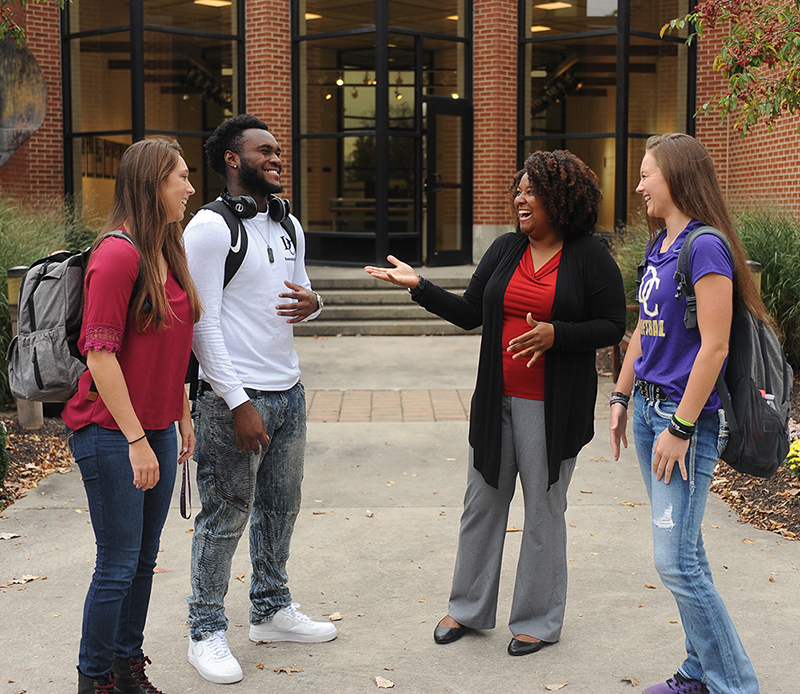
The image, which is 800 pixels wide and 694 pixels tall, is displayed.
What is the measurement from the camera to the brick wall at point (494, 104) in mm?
15859

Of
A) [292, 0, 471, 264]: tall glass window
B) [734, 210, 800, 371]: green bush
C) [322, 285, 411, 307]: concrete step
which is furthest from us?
[292, 0, 471, 264]: tall glass window

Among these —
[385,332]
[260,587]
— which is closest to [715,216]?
[260,587]

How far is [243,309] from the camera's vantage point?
3.59 meters

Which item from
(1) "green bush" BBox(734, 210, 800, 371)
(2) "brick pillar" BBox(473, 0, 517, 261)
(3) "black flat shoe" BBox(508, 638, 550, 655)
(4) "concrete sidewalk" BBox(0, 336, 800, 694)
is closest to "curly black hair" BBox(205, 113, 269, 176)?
(4) "concrete sidewalk" BBox(0, 336, 800, 694)

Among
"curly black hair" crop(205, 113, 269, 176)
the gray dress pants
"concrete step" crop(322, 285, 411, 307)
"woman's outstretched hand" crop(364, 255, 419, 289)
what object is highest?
"curly black hair" crop(205, 113, 269, 176)

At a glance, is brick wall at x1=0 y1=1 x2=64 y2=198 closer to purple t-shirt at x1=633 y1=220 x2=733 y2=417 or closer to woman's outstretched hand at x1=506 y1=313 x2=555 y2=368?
woman's outstretched hand at x1=506 y1=313 x2=555 y2=368

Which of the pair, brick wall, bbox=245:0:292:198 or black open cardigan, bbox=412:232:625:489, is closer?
black open cardigan, bbox=412:232:625:489

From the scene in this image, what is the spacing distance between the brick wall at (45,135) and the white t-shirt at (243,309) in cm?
1270

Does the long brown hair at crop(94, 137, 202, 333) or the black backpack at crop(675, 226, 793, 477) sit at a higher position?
the long brown hair at crop(94, 137, 202, 333)

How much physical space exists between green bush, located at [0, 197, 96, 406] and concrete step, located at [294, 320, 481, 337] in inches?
118

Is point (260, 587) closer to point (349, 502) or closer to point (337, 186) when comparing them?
point (349, 502)

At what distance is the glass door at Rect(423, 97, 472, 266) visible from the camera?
51.4 ft

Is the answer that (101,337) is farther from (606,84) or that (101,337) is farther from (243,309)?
(606,84)

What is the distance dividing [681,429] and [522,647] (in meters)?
1.28
